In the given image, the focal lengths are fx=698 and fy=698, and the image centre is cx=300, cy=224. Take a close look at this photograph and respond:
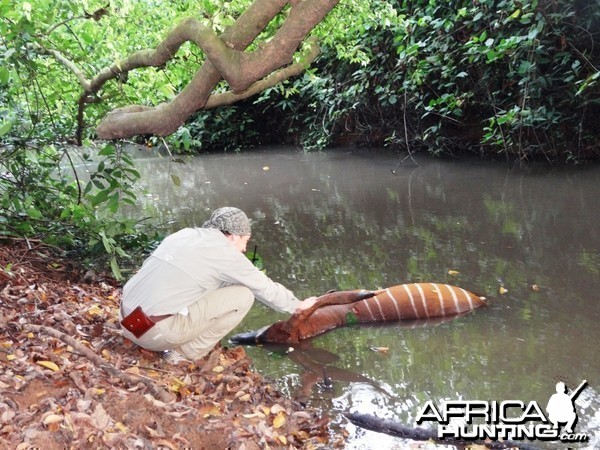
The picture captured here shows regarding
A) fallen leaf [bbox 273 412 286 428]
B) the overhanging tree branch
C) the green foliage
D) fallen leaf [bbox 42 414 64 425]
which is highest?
the overhanging tree branch

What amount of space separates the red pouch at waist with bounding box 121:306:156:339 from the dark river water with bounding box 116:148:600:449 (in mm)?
1121

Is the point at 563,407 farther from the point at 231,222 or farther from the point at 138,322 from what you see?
the point at 138,322

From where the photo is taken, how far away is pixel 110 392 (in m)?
3.74

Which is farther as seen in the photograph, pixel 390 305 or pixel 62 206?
pixel 62 206

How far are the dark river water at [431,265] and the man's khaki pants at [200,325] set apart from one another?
59 cm

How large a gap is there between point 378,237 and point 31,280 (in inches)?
188

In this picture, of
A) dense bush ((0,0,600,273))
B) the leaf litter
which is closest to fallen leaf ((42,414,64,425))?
the leaf litter

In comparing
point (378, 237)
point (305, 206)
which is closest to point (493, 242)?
point (378, 237)

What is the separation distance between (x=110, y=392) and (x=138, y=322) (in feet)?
2.54

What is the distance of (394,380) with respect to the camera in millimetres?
5016

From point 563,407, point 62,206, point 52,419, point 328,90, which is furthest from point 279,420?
point 328,90

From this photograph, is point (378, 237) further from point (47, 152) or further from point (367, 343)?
point (47, 152)

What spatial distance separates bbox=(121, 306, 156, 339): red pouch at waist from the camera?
4.44 m

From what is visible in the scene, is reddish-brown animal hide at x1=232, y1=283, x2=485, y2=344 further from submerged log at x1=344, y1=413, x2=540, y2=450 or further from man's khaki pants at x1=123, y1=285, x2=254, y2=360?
submerged log at x1=344, y1=413, x2=540, y2=450
